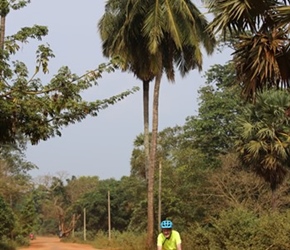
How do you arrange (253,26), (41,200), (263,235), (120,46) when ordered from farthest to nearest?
1. (41,200)
2. (120,46)
3. (263,235)
4. (253,26)

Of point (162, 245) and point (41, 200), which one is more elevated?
point (41, 200)

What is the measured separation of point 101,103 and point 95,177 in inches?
3125

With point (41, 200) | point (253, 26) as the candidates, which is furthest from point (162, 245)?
point (41, 200)

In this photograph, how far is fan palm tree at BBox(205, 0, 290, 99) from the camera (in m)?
10.1

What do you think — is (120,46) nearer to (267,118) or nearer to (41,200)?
(267,118)

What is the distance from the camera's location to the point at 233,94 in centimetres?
4184

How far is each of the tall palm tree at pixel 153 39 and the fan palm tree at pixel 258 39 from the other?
1542 cm

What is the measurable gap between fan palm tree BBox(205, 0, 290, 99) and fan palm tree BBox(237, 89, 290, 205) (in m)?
12.4

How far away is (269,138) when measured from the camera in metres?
23.2

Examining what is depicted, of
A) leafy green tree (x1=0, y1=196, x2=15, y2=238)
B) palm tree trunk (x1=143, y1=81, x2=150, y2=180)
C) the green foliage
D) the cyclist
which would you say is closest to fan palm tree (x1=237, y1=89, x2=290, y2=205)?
the green foliage

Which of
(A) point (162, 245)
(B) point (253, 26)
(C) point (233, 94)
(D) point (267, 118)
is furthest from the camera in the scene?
(C) point (233, 94)

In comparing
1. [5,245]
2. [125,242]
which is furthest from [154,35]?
[5,245]

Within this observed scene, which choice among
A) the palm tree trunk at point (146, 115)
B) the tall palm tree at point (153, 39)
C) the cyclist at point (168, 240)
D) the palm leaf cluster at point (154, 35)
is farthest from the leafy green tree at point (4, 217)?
the cyclist at point (168, 240)

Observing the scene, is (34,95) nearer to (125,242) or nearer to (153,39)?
(153,39)
